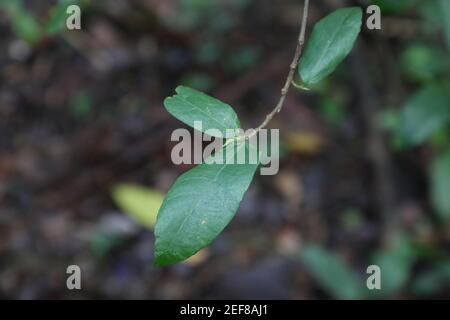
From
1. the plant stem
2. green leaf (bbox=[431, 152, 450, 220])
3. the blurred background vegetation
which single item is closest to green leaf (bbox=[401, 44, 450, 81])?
the blurred background vegetation

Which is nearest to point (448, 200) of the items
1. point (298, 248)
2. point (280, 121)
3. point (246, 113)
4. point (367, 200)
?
point (367, 200)

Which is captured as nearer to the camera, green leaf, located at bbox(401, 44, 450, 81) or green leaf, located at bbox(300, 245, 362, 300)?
green leaf, located at bbox(300, 245, 362, 300)

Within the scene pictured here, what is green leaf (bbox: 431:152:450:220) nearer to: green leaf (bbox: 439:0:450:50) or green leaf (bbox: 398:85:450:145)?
green leaf (bbox: 398:85:450:145)

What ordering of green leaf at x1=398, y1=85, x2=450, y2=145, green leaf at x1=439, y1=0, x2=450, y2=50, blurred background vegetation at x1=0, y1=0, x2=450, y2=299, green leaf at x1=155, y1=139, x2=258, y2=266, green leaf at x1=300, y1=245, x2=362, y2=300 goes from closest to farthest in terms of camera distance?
green leaf at x1=155, y1=139, x2=258, y2=266, green leaf at x1=439, y1=0, x2=450, y2=50, green leaf at x1=398, y1=85, x2=450, y2=145, green leaf at x1=300, y1=245, x2=362, y2=300, blurred background vegetation at x1=0, y1=0, x2=450, y2=299

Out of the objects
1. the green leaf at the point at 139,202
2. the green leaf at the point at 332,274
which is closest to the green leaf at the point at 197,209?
the green leaf at the point at 332,274
